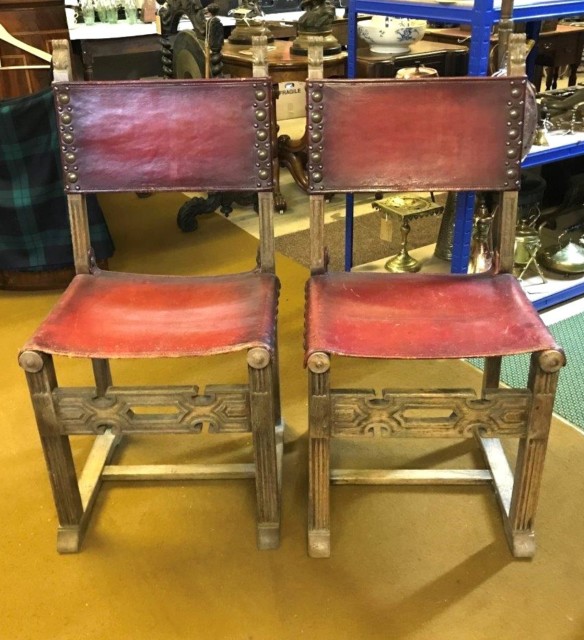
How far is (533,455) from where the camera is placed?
129cm

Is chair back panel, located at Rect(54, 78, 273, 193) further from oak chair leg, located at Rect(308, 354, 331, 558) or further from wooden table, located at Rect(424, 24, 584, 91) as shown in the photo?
wooden table, located at Rect(424, 24, 584, 91)

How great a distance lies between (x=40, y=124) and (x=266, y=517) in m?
1.48

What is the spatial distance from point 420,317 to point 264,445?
37cm

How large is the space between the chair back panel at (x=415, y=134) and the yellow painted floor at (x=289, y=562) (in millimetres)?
639

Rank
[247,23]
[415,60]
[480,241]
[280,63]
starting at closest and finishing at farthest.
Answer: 1. [480,241]
2. [280,63]
3. [415,60]
4. [247,23]

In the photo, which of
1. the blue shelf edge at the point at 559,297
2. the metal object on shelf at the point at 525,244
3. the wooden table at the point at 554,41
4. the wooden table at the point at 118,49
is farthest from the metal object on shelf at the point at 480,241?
the wooden table at the point at 118,49

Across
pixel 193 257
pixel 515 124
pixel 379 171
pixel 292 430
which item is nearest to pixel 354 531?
pixel 292 430

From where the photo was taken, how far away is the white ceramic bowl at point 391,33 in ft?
8.36

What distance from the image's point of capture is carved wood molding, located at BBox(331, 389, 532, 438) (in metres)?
1.25

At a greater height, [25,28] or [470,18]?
[470,18]

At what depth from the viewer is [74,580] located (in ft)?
4.41

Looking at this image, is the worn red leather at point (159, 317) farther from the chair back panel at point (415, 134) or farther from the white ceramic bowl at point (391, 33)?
the white ceramic bowl at point (391, 33)

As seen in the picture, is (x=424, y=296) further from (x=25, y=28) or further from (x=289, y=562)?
(x=25, y=28)

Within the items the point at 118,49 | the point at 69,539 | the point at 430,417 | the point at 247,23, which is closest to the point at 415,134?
the point at 430,417
